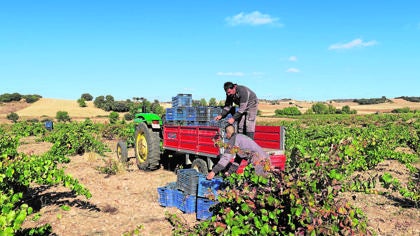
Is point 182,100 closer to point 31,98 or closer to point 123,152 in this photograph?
point 123,152

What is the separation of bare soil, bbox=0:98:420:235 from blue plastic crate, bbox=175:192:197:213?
111 millimetres

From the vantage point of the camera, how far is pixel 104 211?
657cm

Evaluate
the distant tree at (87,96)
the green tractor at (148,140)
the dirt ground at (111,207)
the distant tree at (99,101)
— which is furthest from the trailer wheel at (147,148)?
the distant tree at (87,96)

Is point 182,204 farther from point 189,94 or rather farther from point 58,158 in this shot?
point 189,94

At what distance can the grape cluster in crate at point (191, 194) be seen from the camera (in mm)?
5988

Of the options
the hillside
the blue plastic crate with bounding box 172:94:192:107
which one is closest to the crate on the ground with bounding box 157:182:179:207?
the blue plastic crate with bounding box 172:94:192:107

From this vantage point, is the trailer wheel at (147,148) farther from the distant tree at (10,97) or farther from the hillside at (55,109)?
the distant tree at (10,97)

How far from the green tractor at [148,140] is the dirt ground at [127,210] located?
1.62 ft

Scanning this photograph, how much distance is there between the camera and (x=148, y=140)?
32.7 feet

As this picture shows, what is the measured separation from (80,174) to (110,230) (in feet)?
16.6

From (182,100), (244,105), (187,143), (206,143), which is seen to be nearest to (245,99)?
(244,105)

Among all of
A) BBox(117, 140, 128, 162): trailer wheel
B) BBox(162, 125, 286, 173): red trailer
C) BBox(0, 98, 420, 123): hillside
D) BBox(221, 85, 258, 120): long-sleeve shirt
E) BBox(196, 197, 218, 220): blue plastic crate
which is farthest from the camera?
BBox(0, 98, 420, 123): hillside

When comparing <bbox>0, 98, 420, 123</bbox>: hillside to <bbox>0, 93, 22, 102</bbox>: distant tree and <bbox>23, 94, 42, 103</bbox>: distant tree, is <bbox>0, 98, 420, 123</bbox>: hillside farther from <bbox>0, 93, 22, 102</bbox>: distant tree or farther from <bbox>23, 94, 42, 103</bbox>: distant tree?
<bbox>0, 93, 22, 102</bbox>: distant tree

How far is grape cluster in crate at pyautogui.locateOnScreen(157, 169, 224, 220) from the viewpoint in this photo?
5.99 m
